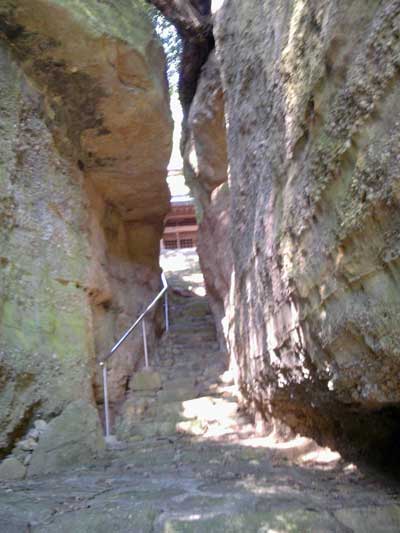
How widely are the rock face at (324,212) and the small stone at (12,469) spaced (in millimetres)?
2011

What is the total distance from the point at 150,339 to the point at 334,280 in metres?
5.17

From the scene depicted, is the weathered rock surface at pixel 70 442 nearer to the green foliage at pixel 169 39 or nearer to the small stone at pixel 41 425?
the small stone at pixel 41 425

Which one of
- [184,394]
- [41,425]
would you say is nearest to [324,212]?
[41,425]

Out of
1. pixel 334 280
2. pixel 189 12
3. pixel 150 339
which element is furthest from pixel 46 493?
pixel 189 12

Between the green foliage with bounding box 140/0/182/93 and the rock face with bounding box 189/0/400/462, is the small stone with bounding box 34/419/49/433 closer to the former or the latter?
the rock face with bounding box 189/0/400/462

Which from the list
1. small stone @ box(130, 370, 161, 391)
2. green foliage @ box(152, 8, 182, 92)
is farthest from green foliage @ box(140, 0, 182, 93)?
small stone @ box(130, 370, 161, 391)

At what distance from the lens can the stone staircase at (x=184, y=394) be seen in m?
4.59

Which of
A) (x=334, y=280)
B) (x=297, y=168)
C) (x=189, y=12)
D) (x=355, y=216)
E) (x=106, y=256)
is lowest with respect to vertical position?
(x=334, y=280)

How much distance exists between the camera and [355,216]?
183 centimetres

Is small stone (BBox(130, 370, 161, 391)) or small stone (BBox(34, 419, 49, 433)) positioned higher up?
small stone (BBox(130, 370, 161, 391))

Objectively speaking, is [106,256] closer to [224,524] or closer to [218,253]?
[218,253]

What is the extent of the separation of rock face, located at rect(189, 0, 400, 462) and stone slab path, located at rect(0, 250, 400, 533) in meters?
0.37

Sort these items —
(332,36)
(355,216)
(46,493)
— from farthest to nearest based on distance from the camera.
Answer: (46,493)
(332,36)
(355,216)

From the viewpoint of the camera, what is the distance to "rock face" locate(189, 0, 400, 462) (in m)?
1.68
